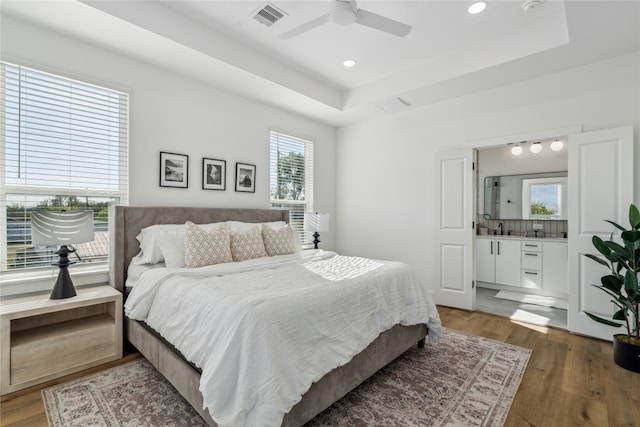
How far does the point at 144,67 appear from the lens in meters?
3.06

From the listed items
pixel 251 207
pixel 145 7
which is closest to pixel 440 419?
pixel 251 207

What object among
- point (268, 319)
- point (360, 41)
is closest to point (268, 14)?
point (360, 41)

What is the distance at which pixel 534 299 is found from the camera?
4383 mm

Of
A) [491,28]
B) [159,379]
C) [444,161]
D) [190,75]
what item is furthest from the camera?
[444,161]

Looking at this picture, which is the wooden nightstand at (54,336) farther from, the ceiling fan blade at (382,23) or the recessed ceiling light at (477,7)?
the recessed ceiling light at (477,7)

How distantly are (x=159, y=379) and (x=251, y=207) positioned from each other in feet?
7.44

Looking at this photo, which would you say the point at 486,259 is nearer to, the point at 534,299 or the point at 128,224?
the point at 534,299

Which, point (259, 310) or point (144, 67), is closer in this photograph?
point (259, 310)

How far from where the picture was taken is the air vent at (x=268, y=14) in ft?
7.75

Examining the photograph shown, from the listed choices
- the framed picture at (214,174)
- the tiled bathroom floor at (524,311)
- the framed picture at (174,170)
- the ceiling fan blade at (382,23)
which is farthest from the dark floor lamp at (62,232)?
the tiled bathroom floor at (524,311)

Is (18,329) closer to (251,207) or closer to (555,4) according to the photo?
(251,207)

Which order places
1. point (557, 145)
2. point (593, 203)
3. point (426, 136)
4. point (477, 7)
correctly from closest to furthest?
point (477, 7)
point (593, 203)
point (426, 136)
point (557, 145)

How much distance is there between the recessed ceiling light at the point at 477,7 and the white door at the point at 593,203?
5.41ft

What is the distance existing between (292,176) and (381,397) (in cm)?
330
